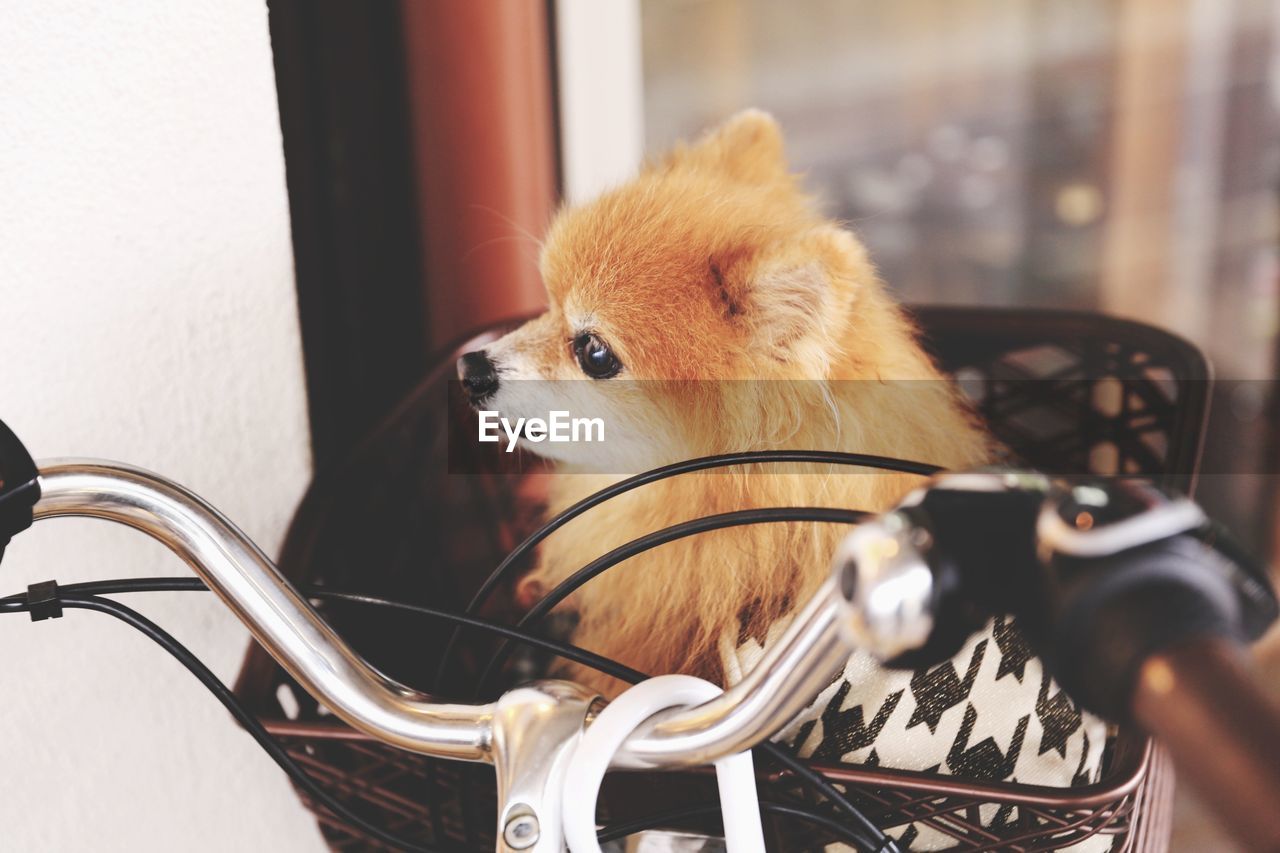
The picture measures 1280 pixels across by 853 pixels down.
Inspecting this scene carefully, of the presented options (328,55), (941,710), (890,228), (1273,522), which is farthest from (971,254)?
(941,710)

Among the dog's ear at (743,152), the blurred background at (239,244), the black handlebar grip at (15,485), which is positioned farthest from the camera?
the dog's ear at (743,152)

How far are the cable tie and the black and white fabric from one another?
1.25 feet

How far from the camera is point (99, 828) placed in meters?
0.67

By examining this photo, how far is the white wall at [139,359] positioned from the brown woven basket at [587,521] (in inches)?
3.6

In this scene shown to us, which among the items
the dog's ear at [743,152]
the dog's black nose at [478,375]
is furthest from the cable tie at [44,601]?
the dog's ear at [743,152]

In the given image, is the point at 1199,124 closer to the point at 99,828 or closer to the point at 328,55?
the point at 328,55

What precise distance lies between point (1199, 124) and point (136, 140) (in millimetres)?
2257

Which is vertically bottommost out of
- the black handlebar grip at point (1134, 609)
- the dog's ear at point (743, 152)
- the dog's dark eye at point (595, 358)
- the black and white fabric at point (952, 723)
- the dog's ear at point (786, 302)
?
the black and white fabric at point (952, 723)

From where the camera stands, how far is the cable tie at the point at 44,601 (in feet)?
1.50

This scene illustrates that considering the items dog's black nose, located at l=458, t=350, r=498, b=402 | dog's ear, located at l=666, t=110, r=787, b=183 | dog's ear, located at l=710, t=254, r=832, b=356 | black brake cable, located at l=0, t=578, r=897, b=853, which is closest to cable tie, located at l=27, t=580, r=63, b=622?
black brake cable, located at l=0, t=578, r=897, b=853

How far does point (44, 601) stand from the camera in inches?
18.0

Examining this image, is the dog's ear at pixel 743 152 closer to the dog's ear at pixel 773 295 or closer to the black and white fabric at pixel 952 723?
the dog's ear at pixel 773 295

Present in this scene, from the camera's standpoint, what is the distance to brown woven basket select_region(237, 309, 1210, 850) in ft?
1.45

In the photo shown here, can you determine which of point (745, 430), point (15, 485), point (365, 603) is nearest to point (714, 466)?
point (745, 430)
